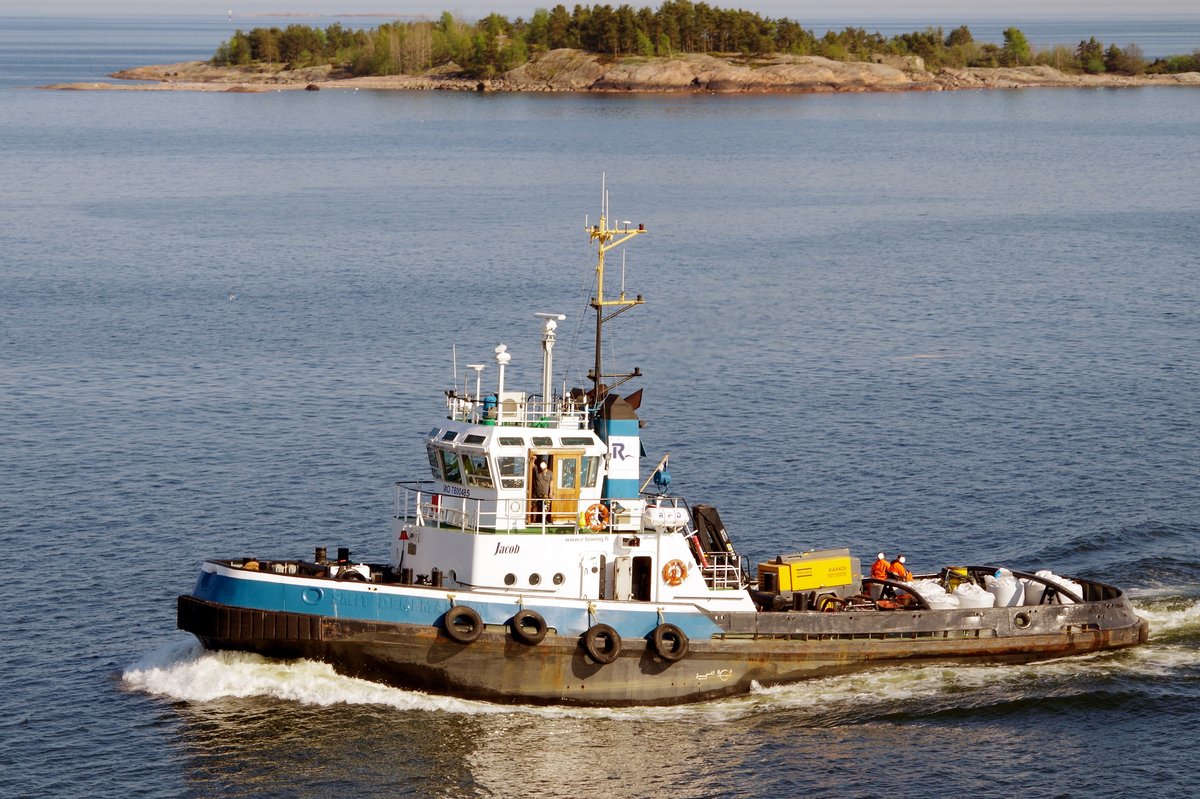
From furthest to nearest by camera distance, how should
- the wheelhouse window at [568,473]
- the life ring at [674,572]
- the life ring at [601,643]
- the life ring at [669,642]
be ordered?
the life ring at [674,572] → the wheelhouse window at [568,473] → the life ring at [669,642] → the life ring at [601,643]

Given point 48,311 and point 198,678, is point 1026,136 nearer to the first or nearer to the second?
point 48,311

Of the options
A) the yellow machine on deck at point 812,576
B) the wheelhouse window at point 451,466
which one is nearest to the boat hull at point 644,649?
the yellow machine on deck at point 812,576

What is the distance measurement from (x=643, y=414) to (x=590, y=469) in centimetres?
2274

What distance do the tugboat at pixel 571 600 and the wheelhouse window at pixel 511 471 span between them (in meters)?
0.04

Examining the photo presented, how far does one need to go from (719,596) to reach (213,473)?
21.8 meters

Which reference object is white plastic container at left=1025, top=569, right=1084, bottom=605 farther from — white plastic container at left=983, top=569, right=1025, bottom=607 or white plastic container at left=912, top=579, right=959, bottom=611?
white plastic container at left=912, top=579, right=959, bottom=611

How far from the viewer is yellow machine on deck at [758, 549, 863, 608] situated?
3334cm

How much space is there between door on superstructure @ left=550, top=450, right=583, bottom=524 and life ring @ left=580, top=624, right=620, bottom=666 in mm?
2393

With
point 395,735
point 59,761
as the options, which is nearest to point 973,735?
point 395,735

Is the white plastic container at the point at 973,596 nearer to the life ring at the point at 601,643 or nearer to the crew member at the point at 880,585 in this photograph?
the crew member at the point at 880,585

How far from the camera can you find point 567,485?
105 feet

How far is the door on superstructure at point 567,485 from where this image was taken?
31.8 m

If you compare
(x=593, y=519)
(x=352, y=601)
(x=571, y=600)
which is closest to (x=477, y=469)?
(x=593, y=519)

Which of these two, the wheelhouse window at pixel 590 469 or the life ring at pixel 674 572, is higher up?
the wheelhouse window at pixel 590 469
